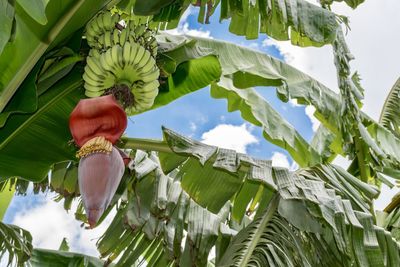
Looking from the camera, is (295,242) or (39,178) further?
(39,178)

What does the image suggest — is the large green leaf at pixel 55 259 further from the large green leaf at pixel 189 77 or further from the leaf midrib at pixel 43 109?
the large green leaf at pixel 189 77

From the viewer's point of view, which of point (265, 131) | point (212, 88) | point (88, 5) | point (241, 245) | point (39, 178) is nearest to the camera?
point (88, 5)

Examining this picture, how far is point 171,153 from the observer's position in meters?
1.75

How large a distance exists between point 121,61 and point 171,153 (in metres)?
0.48

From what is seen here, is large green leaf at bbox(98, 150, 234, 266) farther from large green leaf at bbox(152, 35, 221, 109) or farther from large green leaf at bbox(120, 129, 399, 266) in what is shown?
large green leaf at bbox(152, 35, 221, 109)

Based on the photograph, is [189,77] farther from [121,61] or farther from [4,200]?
[4,200]

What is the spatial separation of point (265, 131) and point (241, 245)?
690 millimetres

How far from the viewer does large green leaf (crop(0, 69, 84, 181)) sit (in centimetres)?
158

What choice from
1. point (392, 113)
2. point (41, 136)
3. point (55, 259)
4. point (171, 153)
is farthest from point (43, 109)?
point (392, 113)

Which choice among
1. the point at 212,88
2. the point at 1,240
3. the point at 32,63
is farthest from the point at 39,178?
the point at 212,88

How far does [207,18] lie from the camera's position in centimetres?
171

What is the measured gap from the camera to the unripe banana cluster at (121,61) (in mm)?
1342

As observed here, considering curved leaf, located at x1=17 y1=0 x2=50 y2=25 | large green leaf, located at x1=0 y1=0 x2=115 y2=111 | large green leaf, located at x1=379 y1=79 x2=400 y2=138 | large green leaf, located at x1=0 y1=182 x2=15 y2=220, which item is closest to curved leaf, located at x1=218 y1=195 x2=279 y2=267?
large green leaf, located at x1=0 y1=0 x2=115 y2=111

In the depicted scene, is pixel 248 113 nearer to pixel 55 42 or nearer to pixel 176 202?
pixel 176 202
